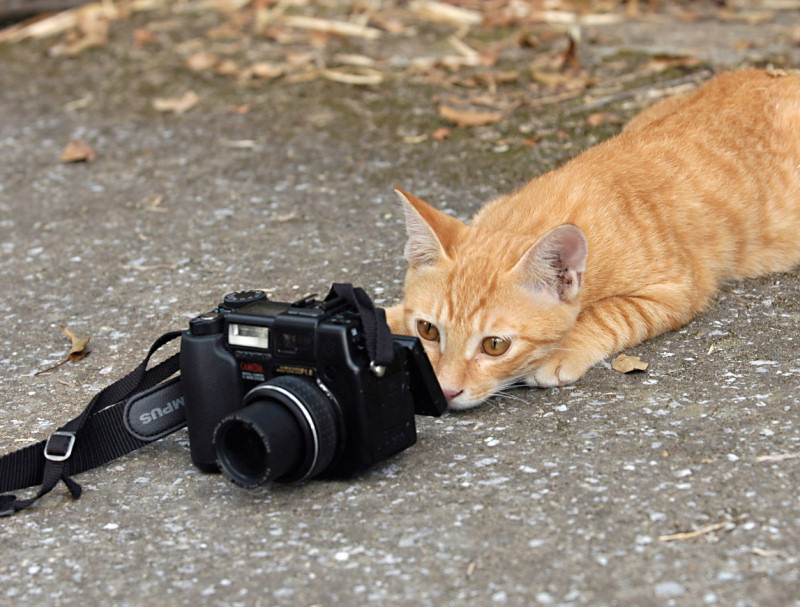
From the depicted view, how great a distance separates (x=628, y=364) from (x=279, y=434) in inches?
51.3

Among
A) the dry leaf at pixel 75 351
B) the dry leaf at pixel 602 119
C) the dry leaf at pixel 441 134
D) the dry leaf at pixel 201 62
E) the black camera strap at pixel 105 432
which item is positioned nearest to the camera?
the black camera strap at pixel 105 432

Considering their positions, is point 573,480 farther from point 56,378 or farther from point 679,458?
point 56,378

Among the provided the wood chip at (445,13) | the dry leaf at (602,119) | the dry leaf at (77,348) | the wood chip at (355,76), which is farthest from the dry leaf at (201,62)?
the dry leaf at (77,348)

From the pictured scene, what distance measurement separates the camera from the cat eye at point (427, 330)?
305 centimetres

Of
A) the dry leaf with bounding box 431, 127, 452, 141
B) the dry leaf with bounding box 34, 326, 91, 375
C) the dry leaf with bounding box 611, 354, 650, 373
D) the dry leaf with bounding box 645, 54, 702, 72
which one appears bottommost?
the dry leaf with bounding box 34, 326, 91, 375

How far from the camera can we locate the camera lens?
2.34 meters

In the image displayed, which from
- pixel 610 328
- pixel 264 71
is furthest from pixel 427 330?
pixel 264 71

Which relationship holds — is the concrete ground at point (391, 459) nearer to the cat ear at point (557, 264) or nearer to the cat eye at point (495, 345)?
the cat eye at point (495, 345)

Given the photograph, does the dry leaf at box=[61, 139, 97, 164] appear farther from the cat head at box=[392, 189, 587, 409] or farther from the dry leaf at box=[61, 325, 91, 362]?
the cat head at box=[392, 189, 587, 409]

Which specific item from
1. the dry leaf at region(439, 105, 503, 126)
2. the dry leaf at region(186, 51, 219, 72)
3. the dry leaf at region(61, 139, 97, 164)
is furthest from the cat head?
the dry leaf at region(186, 51, 219, 72)

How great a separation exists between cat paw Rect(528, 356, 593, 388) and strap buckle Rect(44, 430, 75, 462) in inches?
54.6

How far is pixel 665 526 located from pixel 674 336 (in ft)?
3.98

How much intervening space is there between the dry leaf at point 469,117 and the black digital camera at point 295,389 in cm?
320

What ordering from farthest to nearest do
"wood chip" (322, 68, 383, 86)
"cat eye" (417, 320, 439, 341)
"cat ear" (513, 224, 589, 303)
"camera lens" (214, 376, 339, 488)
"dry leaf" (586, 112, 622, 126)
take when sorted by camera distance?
"wood chip" (322, 68, 383, 86)
"dry leaf" (586, 112, 622, 126)
"cat eye" (417, 320, 439, 341)
"cat ear" (513, 224, 589, 303)
"camera lens" (214, 376, 339, 488)
